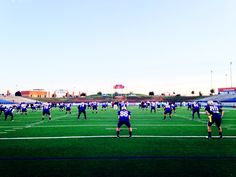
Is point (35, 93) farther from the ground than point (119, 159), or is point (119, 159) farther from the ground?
point (35, 93)

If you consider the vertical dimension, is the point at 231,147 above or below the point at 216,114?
below

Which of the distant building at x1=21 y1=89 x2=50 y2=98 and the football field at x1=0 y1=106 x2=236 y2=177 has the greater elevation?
the distant building at x1=21 y1=89 x2=50 y2=98

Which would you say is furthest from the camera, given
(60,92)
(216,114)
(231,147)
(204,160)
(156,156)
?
(60,92)

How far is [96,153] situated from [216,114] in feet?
19.9

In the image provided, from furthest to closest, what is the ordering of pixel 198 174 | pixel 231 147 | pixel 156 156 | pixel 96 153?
pixel 231 147 → pixel 96 153 → pixel 156 156 → pixel 198 174

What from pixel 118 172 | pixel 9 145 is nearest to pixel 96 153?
pixel 118 172

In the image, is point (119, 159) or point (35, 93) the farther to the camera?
point (35, 93)

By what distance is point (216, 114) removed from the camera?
1235cm

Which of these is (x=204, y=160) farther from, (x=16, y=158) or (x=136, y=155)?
(x=16, y=158)

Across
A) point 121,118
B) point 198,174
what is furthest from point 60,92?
point 198,174

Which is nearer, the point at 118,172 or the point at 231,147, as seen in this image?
the point at 118,172

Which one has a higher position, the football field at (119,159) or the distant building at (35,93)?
the distant building at (35,93)

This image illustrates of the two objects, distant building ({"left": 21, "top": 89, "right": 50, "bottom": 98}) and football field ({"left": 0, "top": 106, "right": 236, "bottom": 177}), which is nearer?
football field ({"left": 0, "top": 106, "right": 236, "bottom": 177})

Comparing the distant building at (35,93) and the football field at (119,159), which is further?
the distant building at (35,93)
